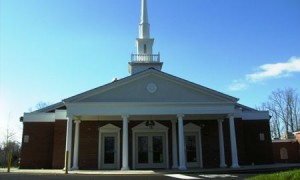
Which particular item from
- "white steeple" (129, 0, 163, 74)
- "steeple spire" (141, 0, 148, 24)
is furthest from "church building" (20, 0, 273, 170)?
"steeple spire" (141, 0, 148, 24)

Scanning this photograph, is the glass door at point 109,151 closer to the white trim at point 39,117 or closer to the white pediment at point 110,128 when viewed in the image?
the white pediment at point 110,128

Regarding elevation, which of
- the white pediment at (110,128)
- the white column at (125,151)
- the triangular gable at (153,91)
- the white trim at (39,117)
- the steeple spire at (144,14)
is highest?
the steeple spire at (144,14)

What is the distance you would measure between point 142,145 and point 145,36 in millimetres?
12736

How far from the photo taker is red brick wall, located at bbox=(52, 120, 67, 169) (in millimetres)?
26516

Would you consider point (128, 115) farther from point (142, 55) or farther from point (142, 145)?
point (142, 55)

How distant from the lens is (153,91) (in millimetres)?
25406

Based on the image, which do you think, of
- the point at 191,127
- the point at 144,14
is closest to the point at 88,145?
the point at 191,127

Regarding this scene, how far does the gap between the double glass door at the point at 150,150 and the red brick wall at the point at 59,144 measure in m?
5.36

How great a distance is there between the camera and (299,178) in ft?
30.9

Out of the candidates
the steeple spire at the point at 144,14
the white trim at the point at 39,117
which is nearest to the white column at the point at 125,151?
the white trim at the point at 39,117

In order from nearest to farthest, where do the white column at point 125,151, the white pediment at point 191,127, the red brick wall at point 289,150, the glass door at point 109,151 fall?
the white column at point 125,151 → the glass door at point 109,151 → the white pediment at point 191,127 → the red brick wall at point 289,150

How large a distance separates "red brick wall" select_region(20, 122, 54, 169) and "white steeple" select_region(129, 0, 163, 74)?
391 inches

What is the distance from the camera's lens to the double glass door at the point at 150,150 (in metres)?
26.8

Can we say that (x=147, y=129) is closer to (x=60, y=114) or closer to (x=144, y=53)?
(x=60, y=114)
